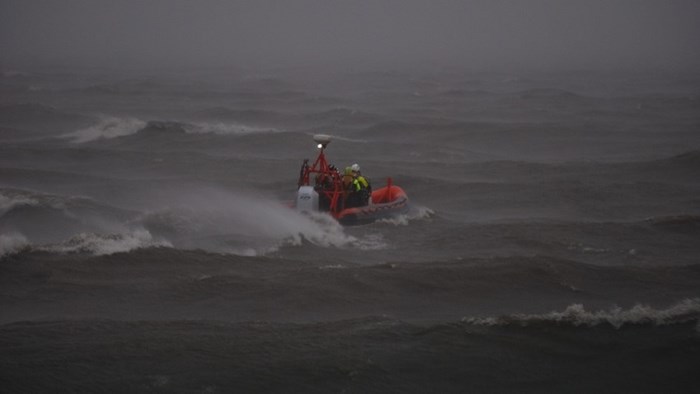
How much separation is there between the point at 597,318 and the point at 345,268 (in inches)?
172

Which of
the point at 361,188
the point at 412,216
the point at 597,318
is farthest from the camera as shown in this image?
the point at 412,216

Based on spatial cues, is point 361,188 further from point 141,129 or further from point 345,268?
point 141,129

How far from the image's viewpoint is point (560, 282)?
12.2m

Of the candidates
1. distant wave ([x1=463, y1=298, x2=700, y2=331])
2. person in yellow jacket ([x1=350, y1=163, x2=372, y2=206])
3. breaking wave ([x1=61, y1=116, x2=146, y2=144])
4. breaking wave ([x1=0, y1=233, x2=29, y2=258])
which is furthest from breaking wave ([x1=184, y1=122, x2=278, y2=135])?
distant wave ([x1=463, y1=298, x2=700, y2=331])

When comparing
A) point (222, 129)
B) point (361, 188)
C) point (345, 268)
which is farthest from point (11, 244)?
point (222, 129)

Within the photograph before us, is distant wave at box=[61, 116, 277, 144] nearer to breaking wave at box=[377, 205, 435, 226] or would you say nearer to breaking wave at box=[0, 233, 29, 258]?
breaking wave at box=[377, 205, 435, 226]

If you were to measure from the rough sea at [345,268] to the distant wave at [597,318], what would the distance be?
3 centimetres

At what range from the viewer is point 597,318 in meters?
10.3

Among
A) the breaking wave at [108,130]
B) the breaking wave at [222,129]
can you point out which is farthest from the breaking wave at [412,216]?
the breaking wave at [108,130]

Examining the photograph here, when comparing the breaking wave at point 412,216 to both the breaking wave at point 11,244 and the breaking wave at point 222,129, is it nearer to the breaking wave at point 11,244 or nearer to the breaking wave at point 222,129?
the breaking wave at point 11,244

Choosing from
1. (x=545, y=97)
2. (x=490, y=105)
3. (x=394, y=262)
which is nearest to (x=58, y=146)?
(x=394, y=262)

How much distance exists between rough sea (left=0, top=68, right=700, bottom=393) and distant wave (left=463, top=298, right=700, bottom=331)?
32 mm

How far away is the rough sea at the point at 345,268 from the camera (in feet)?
29.4

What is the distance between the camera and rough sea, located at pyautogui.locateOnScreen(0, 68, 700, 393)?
8.97 m
